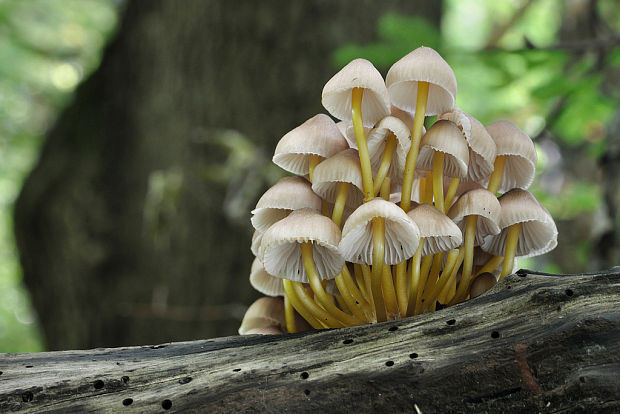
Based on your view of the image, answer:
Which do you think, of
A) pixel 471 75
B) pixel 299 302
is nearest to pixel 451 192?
pixel 299 302

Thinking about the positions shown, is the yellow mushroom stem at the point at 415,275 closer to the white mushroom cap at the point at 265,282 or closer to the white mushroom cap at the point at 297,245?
the white mushroom cap at the point at 297,245

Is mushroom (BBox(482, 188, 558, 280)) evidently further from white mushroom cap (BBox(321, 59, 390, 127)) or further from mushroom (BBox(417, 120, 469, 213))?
white mushroom cap (BBox(321, 59, 390, 127))

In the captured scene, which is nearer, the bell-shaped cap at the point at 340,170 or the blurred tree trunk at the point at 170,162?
the bell-shaped cap at the point at 340,170

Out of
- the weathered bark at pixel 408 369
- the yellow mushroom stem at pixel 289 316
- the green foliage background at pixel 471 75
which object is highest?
the green foliage background at pixel 471 75

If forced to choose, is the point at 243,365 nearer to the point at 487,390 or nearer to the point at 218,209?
the point at 487,390

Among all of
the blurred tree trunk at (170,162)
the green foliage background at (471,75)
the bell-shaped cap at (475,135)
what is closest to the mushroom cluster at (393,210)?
Result: the bell-shaped cap at (475,135)

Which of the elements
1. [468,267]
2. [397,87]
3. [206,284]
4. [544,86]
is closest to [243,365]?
[468,267]

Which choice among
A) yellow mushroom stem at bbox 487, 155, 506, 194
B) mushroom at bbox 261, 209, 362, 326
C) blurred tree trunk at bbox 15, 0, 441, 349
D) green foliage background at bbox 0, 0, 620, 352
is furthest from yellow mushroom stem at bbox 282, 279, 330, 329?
blurred tree trunk at bbox 15, 0, 441, 349
